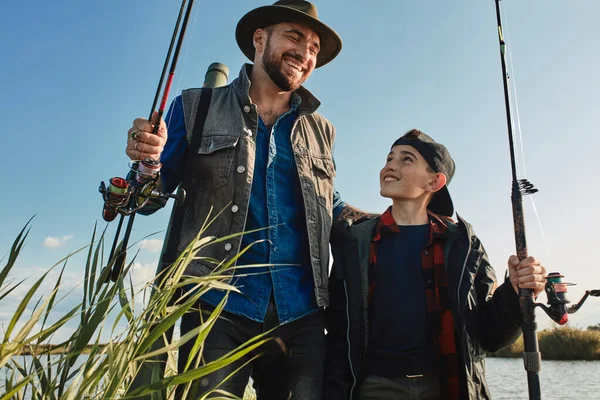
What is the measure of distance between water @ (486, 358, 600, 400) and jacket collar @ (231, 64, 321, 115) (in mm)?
12623

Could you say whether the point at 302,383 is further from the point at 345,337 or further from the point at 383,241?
the point at 383,241

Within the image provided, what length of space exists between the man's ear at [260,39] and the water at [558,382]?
510 inches

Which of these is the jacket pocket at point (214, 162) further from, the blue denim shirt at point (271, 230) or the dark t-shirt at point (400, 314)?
the dark t-shirt at point (400, 314)

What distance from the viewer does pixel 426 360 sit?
2600 millimetres

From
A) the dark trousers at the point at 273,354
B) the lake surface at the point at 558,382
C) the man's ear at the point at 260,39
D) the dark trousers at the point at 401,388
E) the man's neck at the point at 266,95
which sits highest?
the man's ear at the point at 260,39

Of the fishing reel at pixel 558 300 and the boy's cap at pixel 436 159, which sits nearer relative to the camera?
the fishing reel at pixel 558 300

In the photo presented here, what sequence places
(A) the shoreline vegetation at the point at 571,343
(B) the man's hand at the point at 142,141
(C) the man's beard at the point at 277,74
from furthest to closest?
(A) the shoreline vegetation at the point at 571,343 → (C) the man's beard at the point at 277,74 → (B) the man's hand at the point at 142,141

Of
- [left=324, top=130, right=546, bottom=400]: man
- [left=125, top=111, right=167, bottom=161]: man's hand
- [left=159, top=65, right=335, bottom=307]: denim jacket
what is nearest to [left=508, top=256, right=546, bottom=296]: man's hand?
[left=324, top=130, right=546, bottom=400]: man

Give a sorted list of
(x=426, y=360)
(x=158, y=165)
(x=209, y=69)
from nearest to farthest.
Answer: (x=158, y=165), (x=426, y=360), (x=209, y=69)

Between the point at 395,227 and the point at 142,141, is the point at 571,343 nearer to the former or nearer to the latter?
the point at 395,227

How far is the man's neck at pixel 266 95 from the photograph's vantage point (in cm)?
296

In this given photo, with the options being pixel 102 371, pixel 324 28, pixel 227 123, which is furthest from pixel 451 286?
pixel 102 371

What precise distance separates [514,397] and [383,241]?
44.0 feet

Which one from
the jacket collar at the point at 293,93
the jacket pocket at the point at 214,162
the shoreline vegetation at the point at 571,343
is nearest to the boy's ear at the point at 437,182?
the jacket collar at the point at 293,93
